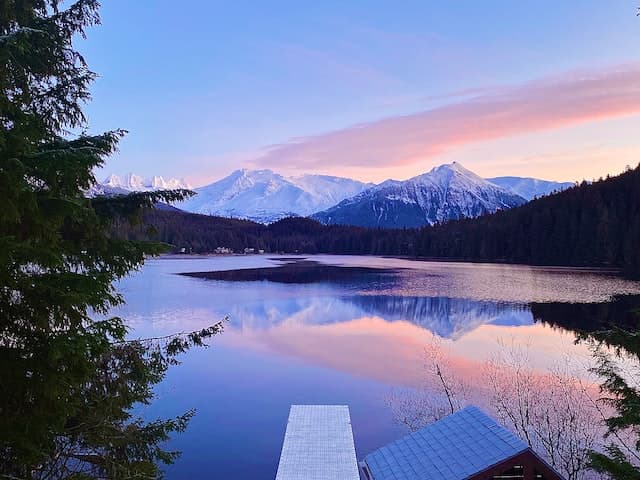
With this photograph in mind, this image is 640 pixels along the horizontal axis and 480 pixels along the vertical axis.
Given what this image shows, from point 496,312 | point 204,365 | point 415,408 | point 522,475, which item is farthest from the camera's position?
point 496,312

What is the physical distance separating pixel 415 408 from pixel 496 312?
21914 millimetres

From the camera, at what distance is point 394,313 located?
126ft

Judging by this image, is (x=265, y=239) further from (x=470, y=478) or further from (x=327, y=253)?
(x=470, y=478)

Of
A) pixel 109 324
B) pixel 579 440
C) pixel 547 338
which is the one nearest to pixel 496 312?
pixel 547 338

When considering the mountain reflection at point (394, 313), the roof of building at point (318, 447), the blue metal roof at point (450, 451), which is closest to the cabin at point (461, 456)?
the blue metal roof at point (450, 451)

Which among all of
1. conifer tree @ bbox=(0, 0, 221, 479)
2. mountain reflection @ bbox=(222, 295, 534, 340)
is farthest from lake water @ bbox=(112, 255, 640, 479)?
conifer tree @ bbox=(0, 0, 221, 479)

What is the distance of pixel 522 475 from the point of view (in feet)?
30.8

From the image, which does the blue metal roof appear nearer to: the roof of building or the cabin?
the cabin

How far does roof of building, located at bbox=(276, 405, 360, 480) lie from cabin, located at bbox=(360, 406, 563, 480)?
0.67 metres

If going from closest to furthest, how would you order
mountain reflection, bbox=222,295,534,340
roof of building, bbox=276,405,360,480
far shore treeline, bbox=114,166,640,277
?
roof of building, bbox=276,405,360,480
mountain reflection, bbox=222,295,534,340
far shore treeline, bbox=114,166,640,277

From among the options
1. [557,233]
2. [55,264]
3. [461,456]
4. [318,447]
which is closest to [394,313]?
[318,447]

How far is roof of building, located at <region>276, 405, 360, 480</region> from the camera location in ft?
38.6

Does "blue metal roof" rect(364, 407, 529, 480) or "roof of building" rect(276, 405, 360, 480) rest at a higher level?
"blue metal roof" rect(364, 407, 529, 480)

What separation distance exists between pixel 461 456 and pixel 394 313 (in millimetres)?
28187
